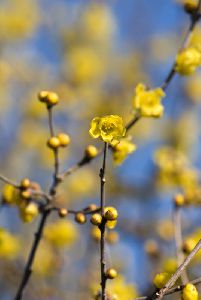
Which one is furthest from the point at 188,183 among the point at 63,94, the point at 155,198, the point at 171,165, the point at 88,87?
the point at 88,87

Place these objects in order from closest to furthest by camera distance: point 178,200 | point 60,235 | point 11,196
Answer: point 11,196
point 178,200
point 60,235

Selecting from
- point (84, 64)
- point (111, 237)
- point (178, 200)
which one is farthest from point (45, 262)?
point (84, 64)

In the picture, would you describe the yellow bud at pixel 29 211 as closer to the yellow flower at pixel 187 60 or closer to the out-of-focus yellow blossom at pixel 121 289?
the out-of-focus yellow blossom at pixel 121 289

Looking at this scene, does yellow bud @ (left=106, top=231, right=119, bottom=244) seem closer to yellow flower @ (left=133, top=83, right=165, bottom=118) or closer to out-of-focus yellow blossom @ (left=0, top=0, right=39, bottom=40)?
yellow flower @ (left=133, top=83, right=165, bottom=118)

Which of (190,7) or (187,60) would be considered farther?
(190,7)

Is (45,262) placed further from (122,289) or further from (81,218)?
(81,218)

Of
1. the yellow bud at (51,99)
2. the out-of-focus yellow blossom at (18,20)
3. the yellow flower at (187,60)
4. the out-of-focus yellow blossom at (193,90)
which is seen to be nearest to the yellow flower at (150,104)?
the yellow flower at (187,60)

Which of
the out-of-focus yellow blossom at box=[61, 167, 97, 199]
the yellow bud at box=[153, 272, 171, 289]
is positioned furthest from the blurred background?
the yellow bud at box=[153, 272, 171, 289]

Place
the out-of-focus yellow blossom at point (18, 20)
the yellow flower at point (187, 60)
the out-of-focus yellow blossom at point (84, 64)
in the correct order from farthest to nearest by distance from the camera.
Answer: the out-of-focus yellow blossom at point (18, 20) → the out-of-focus yellow blossom at point (84, 64) → the yellow flower at point (187, 60)
